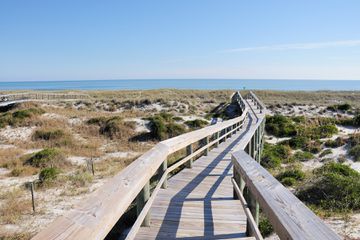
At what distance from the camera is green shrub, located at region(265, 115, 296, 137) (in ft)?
66.2

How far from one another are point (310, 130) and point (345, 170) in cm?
973

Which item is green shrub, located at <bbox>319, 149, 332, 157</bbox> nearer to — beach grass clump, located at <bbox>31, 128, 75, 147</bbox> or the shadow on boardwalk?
the shadow on boardwalk

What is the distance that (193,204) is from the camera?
190 inches

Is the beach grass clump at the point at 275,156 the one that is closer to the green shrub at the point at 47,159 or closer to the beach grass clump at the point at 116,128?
the green shrub at the point at 47,159

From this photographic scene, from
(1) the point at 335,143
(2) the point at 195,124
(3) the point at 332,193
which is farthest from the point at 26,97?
(3) the point at 332,193

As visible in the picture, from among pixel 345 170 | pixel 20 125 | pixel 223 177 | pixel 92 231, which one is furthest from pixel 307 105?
pixel 92 231

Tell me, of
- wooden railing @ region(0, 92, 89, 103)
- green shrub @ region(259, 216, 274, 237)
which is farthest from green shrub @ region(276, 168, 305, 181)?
wooden railing @ region(0, 92, 89, 103)

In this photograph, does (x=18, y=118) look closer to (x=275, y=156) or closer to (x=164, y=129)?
(x=164, y=129)

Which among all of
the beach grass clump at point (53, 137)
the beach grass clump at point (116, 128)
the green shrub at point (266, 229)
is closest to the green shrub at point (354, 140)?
the green shrub at point (266, 229)

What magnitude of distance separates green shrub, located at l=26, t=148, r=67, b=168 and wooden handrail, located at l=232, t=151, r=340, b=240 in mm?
12776

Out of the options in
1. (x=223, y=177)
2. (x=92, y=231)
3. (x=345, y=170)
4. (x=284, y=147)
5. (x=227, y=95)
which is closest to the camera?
(x=92, y=231)

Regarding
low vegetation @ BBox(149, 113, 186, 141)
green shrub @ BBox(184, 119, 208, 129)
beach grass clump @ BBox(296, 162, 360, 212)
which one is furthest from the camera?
green shrub @ BBox(184, 119, 208, 129)

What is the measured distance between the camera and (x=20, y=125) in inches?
858

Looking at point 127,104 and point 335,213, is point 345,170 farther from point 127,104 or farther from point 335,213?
point 127,104
